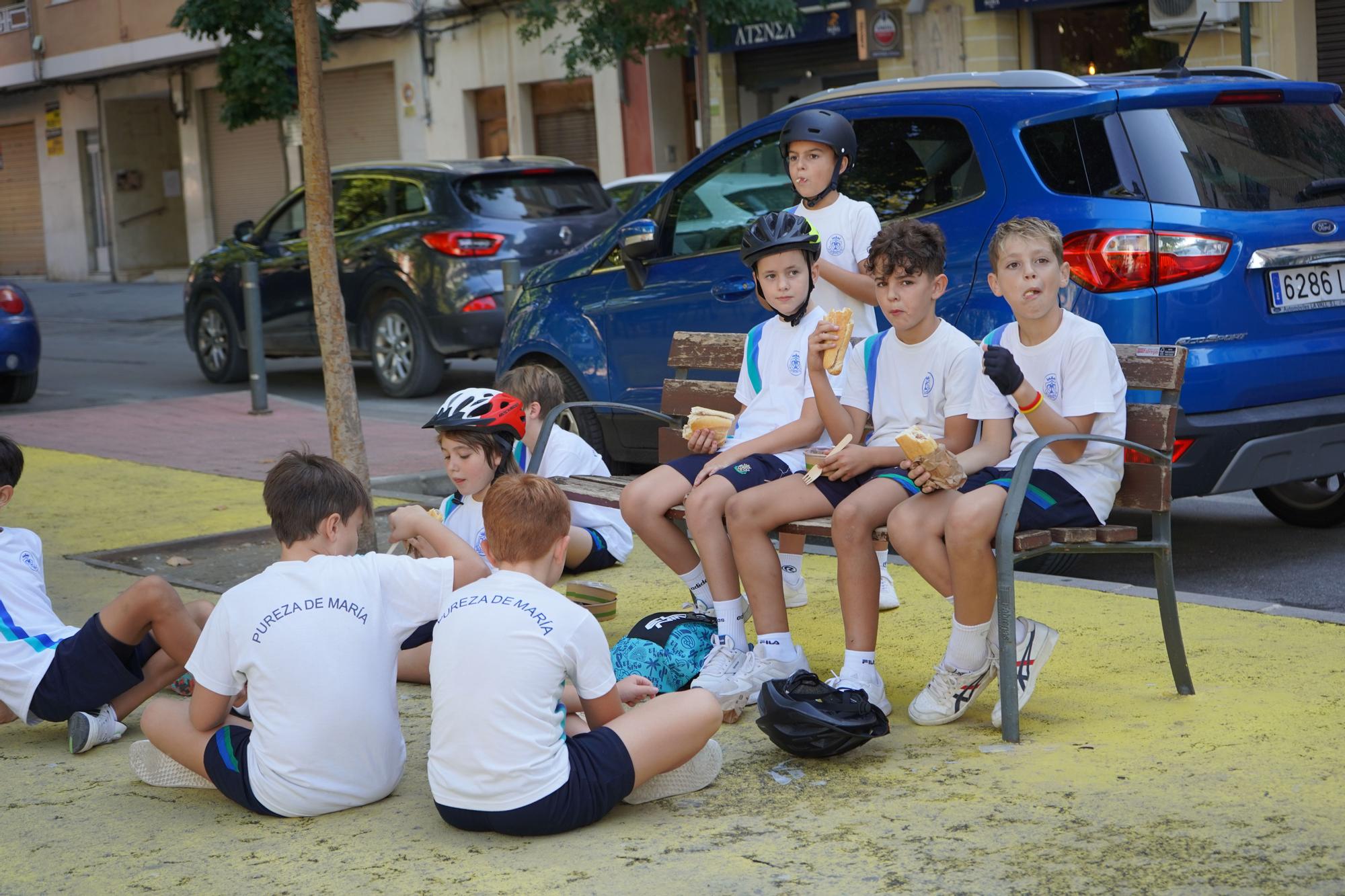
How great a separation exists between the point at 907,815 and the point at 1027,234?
168 centimetres

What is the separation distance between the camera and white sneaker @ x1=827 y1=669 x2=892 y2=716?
4410 millimetres

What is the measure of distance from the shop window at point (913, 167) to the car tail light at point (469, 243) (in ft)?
18.6

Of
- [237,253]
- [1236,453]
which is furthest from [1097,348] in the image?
[237,253]

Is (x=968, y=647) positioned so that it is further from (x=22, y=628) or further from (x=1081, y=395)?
(x=22, y=628)

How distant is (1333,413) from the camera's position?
5.98 m

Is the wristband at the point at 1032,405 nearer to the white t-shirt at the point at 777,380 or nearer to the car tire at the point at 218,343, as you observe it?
the white t-shirt at the point at 777,380

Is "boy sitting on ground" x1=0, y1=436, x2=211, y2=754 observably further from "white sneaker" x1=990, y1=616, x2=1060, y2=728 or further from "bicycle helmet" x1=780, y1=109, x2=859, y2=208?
"bicycle helmet" x1=780, y1=109, x2=859, y2=208

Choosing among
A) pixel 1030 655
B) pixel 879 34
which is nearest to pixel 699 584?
pixel 1030 655

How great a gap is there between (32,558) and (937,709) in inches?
98.9

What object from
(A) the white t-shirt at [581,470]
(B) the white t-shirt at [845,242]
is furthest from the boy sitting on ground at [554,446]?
(B) the white t-shirt at [845,242]

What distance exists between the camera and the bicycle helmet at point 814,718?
13.3 feet

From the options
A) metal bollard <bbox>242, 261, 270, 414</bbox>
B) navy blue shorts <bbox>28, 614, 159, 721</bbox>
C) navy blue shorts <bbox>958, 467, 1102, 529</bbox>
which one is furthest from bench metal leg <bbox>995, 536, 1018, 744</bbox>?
metal bollard <bbox>242, 261, 270, 414</bbox>

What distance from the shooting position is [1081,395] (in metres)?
4.48

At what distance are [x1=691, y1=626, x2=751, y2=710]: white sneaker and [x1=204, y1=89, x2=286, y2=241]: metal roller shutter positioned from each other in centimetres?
2515
